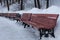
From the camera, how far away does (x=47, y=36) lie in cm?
833

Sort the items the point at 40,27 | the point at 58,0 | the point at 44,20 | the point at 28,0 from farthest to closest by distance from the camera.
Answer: the point at 28,0, the point at 58,0, the point at 44,20, the point at 40,27

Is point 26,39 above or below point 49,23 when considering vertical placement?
below

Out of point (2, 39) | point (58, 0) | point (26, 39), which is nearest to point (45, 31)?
point (26, 39)

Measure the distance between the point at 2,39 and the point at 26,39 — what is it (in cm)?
92

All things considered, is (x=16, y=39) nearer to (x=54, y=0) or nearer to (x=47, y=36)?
(x=47, y=36)

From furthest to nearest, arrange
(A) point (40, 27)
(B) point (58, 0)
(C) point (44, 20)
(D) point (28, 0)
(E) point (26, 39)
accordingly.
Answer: (D) point (28, 0), (B) point (58, 0), (C) point (44, 20), (E) point (26, 39), (A) point (40, 27)

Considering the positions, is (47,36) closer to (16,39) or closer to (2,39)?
(16,39)

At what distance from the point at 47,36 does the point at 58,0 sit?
3053 cm

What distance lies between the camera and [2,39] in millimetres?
8562

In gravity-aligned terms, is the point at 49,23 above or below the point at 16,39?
above

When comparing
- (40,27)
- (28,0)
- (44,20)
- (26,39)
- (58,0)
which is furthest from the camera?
(28,0)

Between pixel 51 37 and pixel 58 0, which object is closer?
pixel 51 37

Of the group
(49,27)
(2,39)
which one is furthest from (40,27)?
(2,39)

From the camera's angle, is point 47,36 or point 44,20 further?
point 44,20
